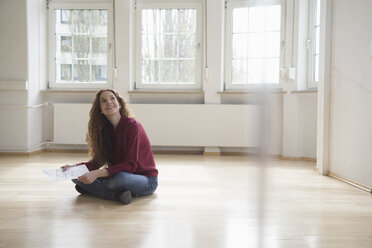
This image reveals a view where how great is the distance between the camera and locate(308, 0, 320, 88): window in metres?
3.99

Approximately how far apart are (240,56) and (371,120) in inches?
91.4

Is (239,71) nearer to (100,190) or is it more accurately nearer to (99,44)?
(99,44)

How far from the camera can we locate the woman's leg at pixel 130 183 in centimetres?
226

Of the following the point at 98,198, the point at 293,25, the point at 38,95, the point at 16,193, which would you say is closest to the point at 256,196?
the point at 98,198

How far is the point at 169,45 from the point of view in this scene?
4.80 meters

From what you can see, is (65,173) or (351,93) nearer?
(65,173)

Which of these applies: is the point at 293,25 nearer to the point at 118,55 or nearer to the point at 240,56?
the point at 240,56

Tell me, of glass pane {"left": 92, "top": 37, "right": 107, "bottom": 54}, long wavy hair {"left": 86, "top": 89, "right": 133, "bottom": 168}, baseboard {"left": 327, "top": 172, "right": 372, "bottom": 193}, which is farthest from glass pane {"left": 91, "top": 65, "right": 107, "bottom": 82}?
baseboard {"left": 327, "top": 172, "right": 372, "bottom": 193}

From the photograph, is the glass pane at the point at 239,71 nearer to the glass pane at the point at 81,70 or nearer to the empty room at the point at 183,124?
the empty room at the point at 183,124

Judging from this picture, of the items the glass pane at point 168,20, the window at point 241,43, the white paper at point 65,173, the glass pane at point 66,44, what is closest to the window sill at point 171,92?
the window at point 241,43

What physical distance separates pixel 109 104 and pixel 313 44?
268cm

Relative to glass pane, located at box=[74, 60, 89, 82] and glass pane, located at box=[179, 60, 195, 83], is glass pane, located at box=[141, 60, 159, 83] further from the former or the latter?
glass pane, located at box=[74, 60, 89, 82]

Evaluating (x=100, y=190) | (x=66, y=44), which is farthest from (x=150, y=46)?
(x=100, y=190)

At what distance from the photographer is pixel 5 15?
14.1 ft
